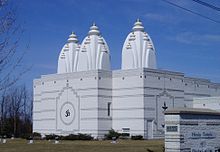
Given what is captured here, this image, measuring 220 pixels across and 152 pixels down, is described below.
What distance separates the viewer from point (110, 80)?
70.1 meters

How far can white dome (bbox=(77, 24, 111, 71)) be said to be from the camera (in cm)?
7244

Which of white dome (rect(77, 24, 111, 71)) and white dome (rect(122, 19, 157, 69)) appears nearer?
white dome (rect(122, 19, 157, 69))

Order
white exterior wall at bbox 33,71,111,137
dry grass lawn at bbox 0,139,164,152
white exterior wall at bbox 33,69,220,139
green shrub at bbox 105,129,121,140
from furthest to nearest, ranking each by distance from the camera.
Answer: white exterior wall at bbox 33,71,111,137, white exterior wall at bbox 33,69,220,139, green shrub at bbox 105,129,121,140, dry grass lawn at bbox 0,139,164,152

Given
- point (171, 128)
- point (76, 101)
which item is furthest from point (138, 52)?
point (171, 128)

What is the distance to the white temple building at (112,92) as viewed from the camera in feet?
219

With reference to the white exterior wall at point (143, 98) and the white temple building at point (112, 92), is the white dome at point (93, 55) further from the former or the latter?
the white exterior wall at point (143, 98)

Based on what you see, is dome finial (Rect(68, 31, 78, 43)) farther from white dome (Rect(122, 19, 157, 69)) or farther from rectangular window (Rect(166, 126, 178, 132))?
rectangular window (Rect(166, 126, 178, 132))

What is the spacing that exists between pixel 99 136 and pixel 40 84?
17604mm

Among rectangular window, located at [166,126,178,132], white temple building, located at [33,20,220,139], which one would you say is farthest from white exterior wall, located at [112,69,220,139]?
rectangular window, located at [166,126,178,132]

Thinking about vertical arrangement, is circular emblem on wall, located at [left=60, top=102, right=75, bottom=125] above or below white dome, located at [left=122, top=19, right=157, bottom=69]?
below

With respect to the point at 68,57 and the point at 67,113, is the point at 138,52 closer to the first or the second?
the point at 68,57

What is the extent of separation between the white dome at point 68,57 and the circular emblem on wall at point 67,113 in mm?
7414

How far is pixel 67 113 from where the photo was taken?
72875mm

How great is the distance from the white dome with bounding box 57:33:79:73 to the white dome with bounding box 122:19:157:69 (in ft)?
36.0
